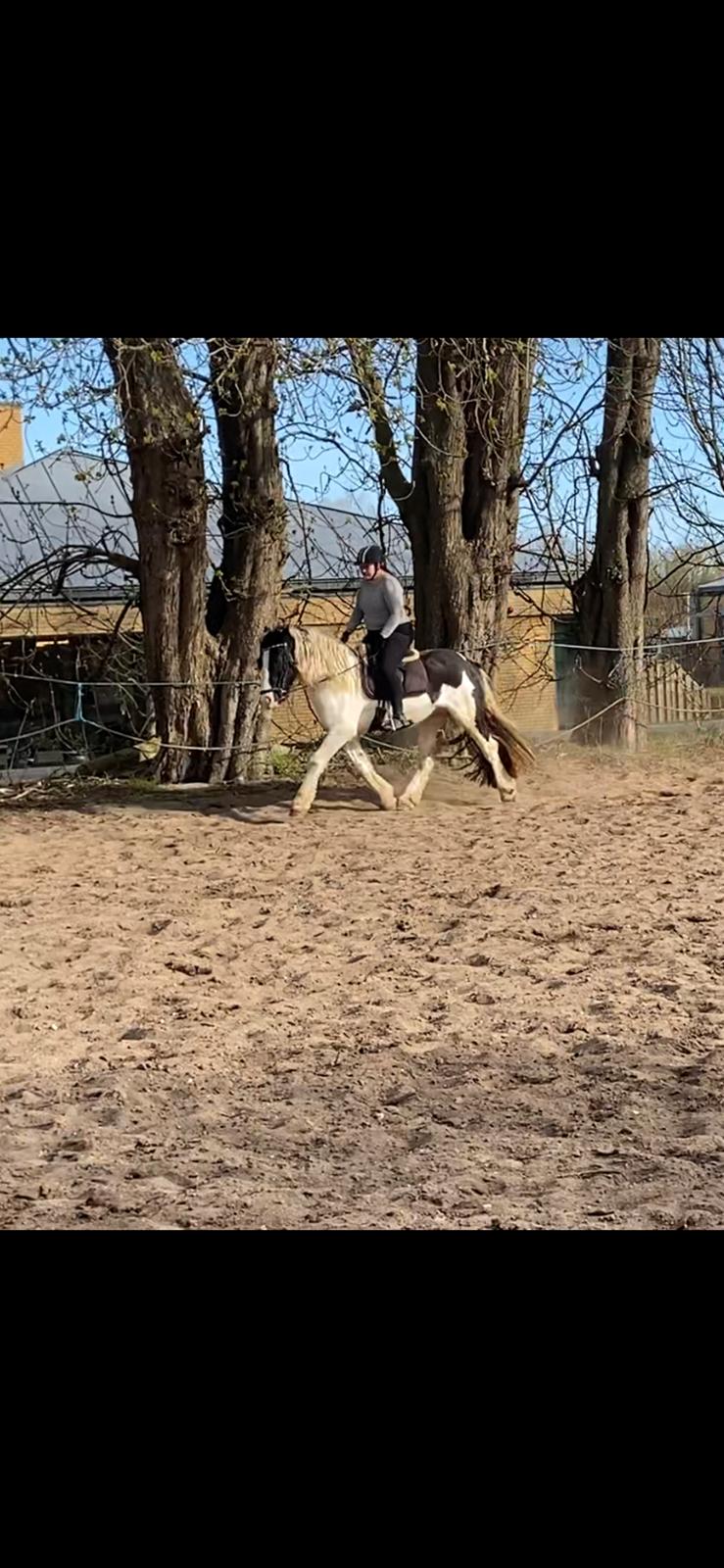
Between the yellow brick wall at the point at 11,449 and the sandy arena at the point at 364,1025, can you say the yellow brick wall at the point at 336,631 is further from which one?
the sandy arena at the point at 364,1025

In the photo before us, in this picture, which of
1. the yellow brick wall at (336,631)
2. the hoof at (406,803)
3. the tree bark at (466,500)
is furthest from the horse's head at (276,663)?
the tree bark at (466,500)

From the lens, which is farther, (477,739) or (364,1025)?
(477,739)

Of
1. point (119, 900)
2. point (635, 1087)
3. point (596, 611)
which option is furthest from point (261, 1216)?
point (596, 611)

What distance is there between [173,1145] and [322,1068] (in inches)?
31.0

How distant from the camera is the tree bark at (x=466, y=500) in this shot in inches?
452

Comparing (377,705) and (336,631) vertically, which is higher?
(336,631)

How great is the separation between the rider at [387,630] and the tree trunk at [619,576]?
3863 mm

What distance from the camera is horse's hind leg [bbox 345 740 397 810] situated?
9.61m

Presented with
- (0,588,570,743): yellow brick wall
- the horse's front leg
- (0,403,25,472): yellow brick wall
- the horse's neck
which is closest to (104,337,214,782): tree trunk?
(0,588,570,743): yellow brick wall

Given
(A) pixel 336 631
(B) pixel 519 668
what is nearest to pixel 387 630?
(A) pixel 336 631

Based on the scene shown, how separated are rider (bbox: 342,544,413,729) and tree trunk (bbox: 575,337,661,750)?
3.86m

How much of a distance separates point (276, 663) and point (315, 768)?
0.81m

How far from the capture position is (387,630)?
927cm

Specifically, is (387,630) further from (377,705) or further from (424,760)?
(424,760)
